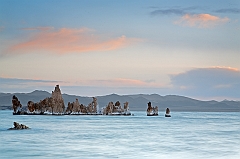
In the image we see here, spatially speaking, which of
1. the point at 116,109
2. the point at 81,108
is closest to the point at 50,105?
the point at 81,108

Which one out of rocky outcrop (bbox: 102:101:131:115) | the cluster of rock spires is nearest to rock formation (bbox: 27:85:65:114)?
the cluster of rock spires

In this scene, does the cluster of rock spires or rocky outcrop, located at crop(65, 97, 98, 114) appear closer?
the cluster of rock spires

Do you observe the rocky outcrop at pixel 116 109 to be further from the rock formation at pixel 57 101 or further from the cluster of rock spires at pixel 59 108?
the rock formation at pixel 57 101

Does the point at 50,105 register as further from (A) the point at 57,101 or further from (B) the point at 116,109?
(B) the point at 116,109

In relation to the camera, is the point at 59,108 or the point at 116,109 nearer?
the point at 59,108

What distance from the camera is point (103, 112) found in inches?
3812

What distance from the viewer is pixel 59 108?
88.2 metres

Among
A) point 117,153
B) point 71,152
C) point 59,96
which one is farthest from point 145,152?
point 59,96

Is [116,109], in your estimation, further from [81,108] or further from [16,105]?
[16,105]

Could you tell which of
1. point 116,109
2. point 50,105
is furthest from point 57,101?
point 116,109

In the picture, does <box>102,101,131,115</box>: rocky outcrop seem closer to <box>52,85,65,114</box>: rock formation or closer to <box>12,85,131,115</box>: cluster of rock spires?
<box>12,85,131,115</box>: cluster of rock spires

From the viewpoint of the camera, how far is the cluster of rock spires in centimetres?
8456

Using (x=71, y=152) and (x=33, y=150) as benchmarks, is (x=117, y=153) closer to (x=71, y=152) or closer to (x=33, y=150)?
(x=71, y=152)

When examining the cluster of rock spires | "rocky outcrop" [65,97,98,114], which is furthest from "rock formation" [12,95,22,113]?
"rocky outcrop" [65,97,98,114]
